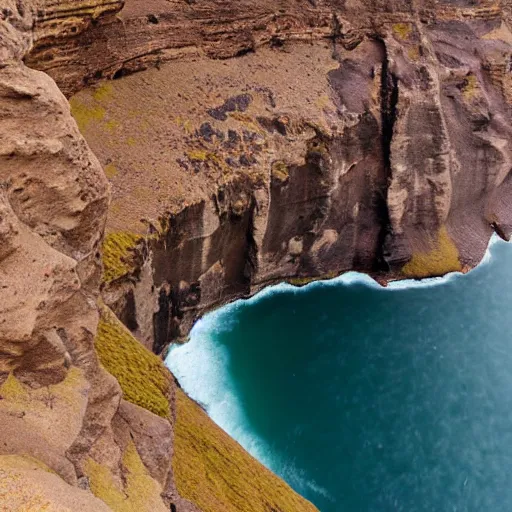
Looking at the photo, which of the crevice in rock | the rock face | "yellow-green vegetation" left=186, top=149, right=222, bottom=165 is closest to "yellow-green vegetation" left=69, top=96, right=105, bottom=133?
the rock face

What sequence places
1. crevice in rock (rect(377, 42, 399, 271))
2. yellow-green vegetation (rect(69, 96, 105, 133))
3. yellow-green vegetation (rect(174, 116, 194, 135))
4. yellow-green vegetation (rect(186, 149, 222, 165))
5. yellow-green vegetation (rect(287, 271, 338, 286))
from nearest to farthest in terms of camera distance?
1. yellow-green vegetation (rect(69, 96, 105, 133))
2. yellow-green vegetation (rect(186, 149, 222, 165))
3. yellow-green vegetation (rect(174, 116, 194, 135))
4. crevice in rock (rect(377, 42, 399, 271))
5. yellow-green vegetation (rect(287, 271, 338, 286))

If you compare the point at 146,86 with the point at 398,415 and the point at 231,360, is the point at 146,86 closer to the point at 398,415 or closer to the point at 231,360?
the point at 231,360

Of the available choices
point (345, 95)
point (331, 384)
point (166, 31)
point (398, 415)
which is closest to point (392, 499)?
point (398, 415)

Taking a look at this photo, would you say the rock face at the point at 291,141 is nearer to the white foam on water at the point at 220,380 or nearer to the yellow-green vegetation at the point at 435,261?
the yellow-green vegetation at the point at 435,261

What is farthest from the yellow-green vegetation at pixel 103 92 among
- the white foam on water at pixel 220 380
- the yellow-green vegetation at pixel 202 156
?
the white foam on water at pixel 220 380

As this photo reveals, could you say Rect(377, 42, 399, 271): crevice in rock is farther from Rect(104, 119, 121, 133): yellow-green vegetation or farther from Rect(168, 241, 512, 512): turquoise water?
Rect(104, 119, 121, 133): yellow-green vegetation

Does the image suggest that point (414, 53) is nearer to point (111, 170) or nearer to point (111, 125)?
point (111, 125)

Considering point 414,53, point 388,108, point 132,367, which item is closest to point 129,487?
point 132,367
